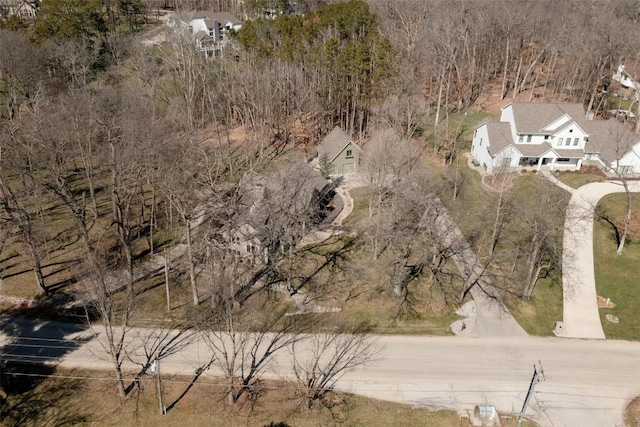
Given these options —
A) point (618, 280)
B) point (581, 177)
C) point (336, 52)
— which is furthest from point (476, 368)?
point (336, 52)

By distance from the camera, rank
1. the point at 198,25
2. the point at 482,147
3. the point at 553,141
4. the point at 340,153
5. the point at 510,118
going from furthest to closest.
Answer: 1. the point at 198,25
2. the point at 510,118
3. the point at 482,147
4. the point at 340,153
5. the point at 553,141

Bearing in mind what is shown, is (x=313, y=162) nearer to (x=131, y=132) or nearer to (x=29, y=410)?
(x=131, y=132)

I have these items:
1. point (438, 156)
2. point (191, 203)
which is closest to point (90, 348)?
point (191, 203)

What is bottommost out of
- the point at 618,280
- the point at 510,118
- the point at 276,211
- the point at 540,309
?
the point at 540,309

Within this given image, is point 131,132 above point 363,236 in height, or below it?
above

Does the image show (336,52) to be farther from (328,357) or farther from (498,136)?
(328,357)

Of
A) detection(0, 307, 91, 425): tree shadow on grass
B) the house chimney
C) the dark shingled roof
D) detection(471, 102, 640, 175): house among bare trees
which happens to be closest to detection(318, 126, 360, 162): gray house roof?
the dark shingled roof

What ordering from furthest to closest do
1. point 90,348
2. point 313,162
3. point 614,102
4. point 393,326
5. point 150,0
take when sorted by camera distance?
1. point 150,0
2. point 614,102
3. point 313,162
4. point 393,326
5. point 90,348

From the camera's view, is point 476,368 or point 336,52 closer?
point 476,368
